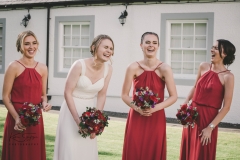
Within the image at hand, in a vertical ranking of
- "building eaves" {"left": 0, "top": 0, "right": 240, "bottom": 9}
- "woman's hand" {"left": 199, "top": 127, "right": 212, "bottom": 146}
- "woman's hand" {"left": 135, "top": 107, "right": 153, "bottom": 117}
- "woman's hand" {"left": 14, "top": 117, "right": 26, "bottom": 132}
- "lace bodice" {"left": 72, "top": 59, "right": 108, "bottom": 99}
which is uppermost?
"building eaves" {"left": 0, "top": 0, "right": 240, "bottom": 9}

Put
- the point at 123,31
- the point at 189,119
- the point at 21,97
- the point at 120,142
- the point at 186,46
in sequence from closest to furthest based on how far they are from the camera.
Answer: the point at 21,97, the point at 189,119, the point at 120,142, the point at 186,46, the point at 123,31

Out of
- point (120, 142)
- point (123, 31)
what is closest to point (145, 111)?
point (120, 142)

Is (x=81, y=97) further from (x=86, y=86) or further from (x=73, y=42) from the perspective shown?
(x=73, y=42)

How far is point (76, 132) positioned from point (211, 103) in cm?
190

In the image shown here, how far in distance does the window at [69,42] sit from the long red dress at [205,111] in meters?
9.47

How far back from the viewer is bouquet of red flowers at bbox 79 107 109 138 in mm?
4371

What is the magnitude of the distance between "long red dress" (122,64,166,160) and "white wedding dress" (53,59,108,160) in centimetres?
51

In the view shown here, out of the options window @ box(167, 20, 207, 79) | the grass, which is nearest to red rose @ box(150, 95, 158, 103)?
the grass

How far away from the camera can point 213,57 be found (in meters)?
5.15

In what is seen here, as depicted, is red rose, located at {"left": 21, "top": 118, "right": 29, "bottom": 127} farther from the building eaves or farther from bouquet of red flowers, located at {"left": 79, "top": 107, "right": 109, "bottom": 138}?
the building eaves

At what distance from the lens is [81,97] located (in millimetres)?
4812

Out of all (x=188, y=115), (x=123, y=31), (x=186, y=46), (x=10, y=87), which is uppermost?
(x=123, y=31)

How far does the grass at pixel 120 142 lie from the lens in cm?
734

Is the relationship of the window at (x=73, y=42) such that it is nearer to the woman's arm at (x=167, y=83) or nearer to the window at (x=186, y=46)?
the window at (x=186, y=46)
